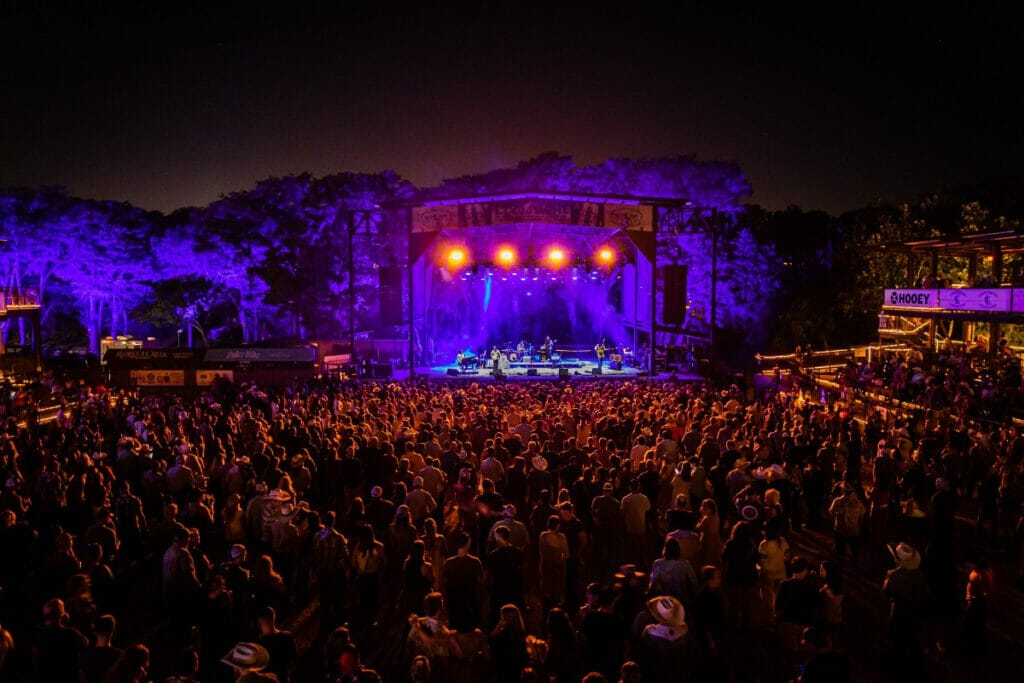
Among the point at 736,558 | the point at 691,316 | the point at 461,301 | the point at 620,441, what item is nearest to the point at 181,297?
the point at 461,301

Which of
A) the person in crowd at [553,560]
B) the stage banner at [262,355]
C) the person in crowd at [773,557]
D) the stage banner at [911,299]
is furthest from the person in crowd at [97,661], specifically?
the stage banner at [911,299]

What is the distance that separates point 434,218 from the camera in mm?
23312

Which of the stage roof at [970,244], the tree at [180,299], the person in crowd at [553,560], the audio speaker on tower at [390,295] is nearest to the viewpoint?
the person in crowd at [553,560]

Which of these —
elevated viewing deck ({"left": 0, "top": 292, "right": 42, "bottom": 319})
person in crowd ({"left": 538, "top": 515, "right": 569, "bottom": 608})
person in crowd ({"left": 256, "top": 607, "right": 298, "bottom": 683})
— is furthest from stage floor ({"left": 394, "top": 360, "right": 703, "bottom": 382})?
person in crowd ({"left": 256, "top": 607, "right": 298, "bottom": 683})

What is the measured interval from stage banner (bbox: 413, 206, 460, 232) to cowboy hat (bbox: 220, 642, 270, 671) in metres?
19.9

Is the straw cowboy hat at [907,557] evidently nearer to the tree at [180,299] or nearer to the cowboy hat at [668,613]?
the cowboy hat at [668,613]

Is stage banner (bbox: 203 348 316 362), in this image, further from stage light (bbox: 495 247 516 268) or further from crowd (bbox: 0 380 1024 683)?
crowd (bbox: 0 380 1024 683)

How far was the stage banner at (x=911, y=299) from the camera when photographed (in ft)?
68.0

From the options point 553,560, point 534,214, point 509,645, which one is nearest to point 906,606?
point 553,560

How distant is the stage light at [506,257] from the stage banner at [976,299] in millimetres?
14480

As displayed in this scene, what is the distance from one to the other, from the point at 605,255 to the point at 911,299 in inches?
430

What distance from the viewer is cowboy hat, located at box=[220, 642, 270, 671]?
156 inches

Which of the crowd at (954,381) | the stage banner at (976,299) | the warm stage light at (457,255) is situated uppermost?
the warm stage light at (457,255)

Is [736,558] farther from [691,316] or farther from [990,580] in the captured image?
[691,316]
